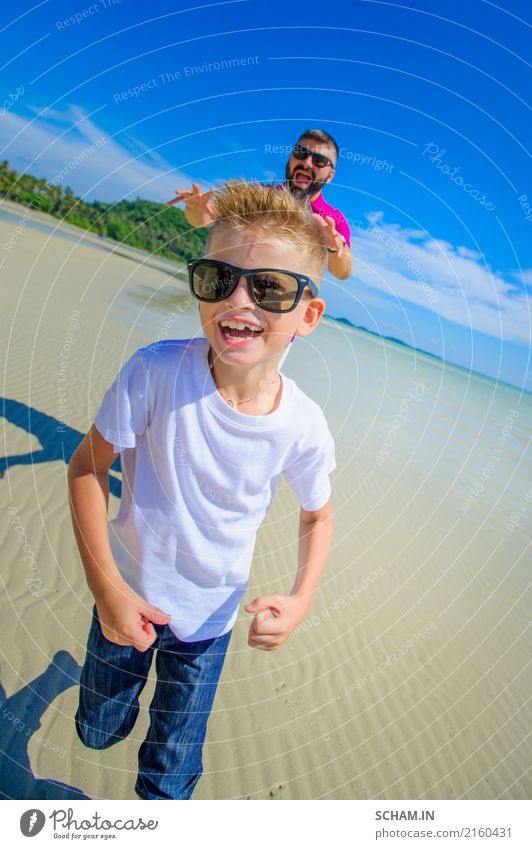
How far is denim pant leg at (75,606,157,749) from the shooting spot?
7.02 ft

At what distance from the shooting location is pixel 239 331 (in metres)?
1.81

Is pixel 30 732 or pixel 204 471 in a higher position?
pixel 204 471

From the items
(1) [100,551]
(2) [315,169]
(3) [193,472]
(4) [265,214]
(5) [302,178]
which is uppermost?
(2) [315,169]

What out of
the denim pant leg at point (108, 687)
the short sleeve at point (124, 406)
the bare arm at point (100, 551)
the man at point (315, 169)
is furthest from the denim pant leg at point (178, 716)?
the man at point (315, 169)

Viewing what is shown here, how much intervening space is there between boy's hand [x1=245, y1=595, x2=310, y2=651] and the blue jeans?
0.26 meters

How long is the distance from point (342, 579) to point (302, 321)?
3.86 metres

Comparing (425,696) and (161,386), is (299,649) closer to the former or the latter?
(425,696)

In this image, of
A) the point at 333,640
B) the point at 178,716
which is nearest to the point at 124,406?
the point at 178,716

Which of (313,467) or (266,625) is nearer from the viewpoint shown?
(266,625)

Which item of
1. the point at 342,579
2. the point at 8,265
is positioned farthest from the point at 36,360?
the point at 8,265

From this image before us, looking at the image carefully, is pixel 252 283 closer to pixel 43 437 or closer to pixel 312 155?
pixel 312 155

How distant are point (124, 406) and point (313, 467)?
0.78 m

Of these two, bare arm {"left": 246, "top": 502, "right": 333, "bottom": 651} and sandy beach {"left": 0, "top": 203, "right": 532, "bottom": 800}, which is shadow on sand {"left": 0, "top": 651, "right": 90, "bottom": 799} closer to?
sandy beach {"left": 0, "top": 203, "right": 532, "bottom": 800}

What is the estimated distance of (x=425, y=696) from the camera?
4129mm
